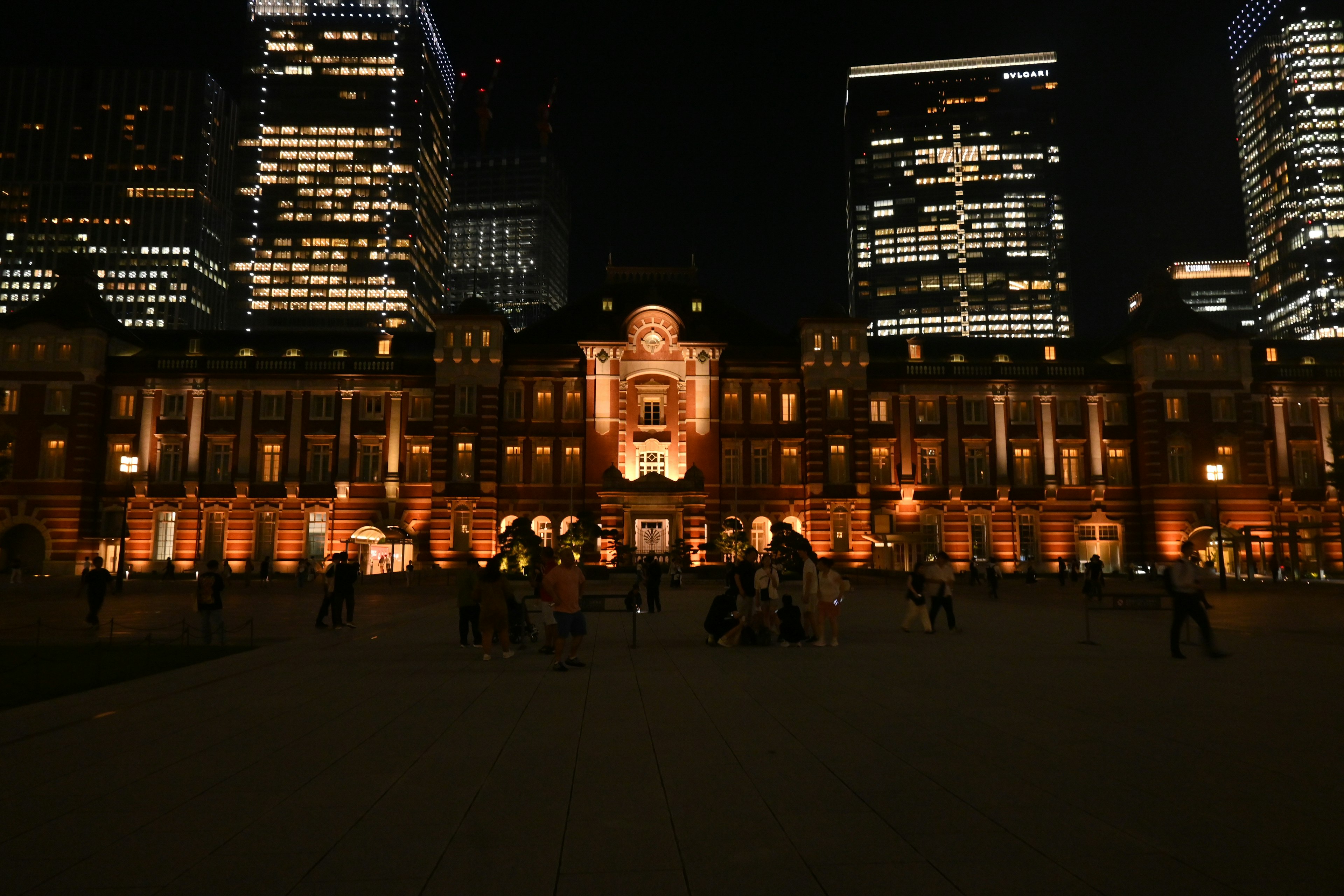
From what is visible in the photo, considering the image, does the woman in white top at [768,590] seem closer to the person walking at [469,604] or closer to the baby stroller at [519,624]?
the baby stroller at [519,624]

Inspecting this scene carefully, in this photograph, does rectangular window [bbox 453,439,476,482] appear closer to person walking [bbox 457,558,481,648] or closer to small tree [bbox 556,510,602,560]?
small tree [bbox 556,510,602,560]

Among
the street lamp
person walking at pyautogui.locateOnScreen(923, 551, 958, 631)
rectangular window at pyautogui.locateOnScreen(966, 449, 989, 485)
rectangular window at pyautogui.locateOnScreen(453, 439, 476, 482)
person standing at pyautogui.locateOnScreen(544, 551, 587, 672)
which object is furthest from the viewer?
rectangular window at pyautogui.locateOnScreen(966, 449, 989, 485)

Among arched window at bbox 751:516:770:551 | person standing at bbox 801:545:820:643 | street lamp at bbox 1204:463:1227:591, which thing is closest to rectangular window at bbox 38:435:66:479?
arched window at bbox 751:516:770:551

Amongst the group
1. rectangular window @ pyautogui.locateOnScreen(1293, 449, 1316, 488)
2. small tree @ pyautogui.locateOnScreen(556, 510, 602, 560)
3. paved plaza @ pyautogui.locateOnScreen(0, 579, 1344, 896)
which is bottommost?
paved plaza @ pyautogui.locateOnScreen(0, 579, 1344, 896)

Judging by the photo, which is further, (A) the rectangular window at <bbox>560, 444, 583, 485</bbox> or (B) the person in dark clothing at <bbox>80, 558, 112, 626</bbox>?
(A) the rectangular window at <bbox>560, 444, 583, 485</bbox>

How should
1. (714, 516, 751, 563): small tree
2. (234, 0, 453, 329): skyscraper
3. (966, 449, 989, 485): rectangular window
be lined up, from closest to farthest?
(714, 516, 751, 563): small tree < (966, 449, 989, 485): rectangular window < (234, 0, 453, 329): skyscraper

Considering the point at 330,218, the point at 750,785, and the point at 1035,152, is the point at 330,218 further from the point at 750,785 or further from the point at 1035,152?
the point at 750,785

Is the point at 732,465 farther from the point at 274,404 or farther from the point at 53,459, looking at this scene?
the point at 53,459

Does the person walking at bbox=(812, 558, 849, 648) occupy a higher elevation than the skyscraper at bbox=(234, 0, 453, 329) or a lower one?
lower

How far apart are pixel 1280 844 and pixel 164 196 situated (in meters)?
181

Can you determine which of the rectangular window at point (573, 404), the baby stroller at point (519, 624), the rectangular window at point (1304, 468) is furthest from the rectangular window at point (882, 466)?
the baby stroller at point (519, 624)

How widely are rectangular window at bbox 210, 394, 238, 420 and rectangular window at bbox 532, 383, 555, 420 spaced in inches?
753

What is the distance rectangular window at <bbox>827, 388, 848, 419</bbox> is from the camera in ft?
184

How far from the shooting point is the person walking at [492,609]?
15695 mm
